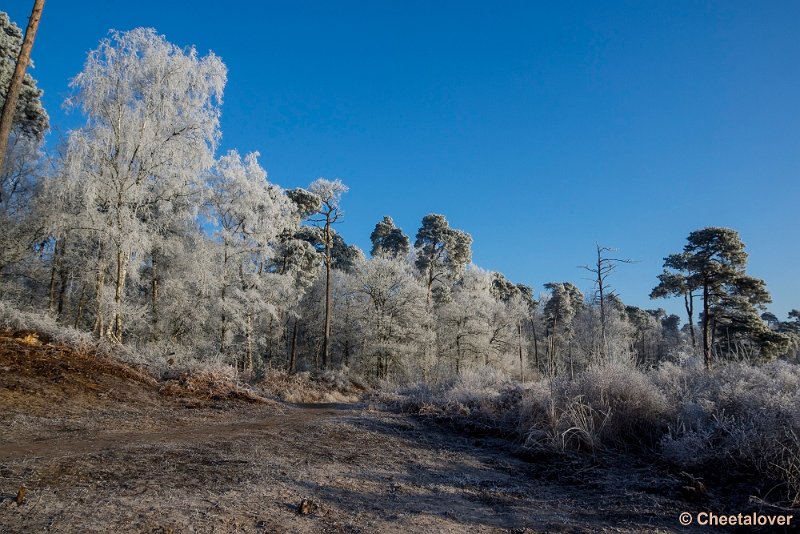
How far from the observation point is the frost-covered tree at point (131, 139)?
14.0m

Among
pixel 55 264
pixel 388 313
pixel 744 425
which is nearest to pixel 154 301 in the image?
pixel 55 264

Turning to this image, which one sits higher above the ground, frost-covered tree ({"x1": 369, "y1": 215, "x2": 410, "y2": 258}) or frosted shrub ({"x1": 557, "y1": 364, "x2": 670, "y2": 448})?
frost-covered tree ({"x1": 369, "y1": 215, "x2": 410, "y2": 258})

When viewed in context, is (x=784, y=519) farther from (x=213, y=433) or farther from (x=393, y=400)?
(x=393, y=400)

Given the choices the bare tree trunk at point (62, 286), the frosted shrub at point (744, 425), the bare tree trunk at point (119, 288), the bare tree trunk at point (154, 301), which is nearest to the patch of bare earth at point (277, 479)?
the frosted shrub at point (744, 425)

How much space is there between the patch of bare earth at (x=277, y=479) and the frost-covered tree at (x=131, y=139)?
23.6ft

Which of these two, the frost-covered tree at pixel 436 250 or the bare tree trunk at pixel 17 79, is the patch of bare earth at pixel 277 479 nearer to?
the bare tree trunk at pixel 17 79

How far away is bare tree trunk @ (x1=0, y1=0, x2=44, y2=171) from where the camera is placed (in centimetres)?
762

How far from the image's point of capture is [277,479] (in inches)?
164

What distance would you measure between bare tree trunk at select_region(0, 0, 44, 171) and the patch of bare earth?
4.34 meters

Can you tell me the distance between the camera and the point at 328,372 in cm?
2248

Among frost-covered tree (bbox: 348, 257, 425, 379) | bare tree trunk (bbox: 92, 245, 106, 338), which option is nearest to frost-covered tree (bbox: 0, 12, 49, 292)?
bare tree trunk (bbox: 92, 245, 106, 338)

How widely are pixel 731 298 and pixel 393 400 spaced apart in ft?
89.4

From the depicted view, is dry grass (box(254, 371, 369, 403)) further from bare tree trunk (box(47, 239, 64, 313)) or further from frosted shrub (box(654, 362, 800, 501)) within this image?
frosted shrub (box(654, 362, 800, 501))

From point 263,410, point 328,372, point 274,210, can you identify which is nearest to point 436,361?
point 328,372
